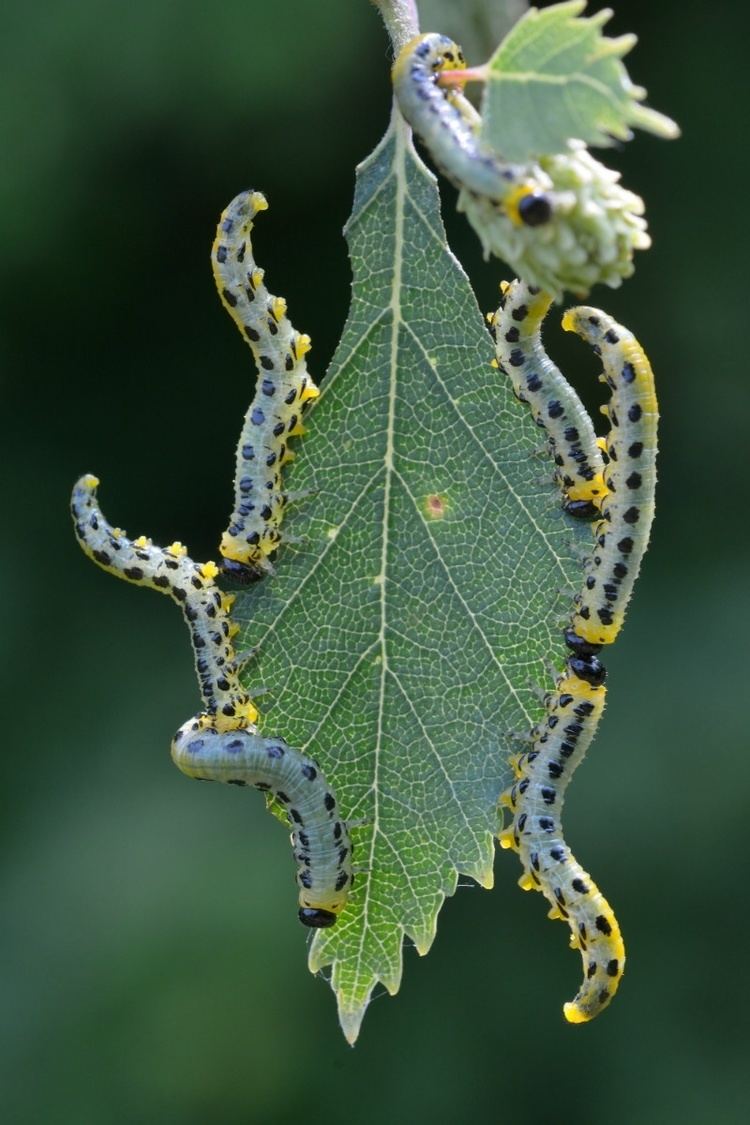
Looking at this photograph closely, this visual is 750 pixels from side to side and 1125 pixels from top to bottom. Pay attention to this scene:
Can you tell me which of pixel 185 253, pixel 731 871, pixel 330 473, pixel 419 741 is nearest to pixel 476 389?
pixel 330 473

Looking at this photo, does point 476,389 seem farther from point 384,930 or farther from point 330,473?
point 384,930

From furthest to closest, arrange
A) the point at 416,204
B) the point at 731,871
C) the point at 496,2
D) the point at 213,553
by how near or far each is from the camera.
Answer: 1. the point at 213,553
2. the point at 731,871
3. the point at 496,2
4. the point at 416,204

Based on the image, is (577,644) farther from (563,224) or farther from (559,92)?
(559,92)

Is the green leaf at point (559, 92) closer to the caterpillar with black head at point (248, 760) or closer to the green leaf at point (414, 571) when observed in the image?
the green leaf at point (414, 571)

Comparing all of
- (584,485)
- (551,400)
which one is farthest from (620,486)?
(551,400)

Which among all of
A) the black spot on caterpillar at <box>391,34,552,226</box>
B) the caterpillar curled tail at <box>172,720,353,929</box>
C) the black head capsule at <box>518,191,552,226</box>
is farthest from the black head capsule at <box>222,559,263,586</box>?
the black head capsule at <box>518,191,552,226</box>

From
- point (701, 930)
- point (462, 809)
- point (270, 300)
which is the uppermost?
point (270, 300)

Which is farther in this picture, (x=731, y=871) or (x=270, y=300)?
(x=731, y=871)

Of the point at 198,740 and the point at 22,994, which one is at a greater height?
the point at 198,740
